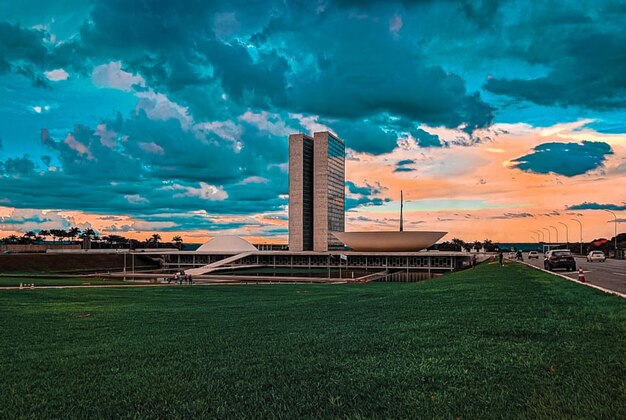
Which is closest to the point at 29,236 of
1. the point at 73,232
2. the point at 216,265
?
the point at 73,232

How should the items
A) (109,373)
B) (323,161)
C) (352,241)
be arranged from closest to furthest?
(109,373) → (352,241) → (323,161)

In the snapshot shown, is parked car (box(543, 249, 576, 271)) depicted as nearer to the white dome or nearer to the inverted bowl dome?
the inverted bowl dome

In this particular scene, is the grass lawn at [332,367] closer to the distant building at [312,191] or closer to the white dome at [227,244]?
the white dome at [227,244]

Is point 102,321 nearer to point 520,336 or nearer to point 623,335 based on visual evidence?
point 520,336

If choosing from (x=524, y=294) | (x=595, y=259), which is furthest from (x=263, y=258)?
(x=524, y=294)

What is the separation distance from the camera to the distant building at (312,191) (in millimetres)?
165875

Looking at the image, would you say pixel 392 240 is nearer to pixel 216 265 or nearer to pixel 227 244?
pixel 216 265

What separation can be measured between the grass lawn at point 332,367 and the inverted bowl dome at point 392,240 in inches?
3337

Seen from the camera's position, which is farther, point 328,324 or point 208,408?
point 328,324

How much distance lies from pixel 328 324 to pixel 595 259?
188 ft

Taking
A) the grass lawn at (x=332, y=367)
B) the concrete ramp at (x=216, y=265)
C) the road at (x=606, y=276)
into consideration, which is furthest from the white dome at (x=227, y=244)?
the grass lawn at (x=332, y=367)

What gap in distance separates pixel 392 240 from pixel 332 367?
9152 centimetres

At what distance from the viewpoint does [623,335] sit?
8953mm

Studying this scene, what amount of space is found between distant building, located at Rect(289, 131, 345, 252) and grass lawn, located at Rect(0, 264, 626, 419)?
15389 cm
